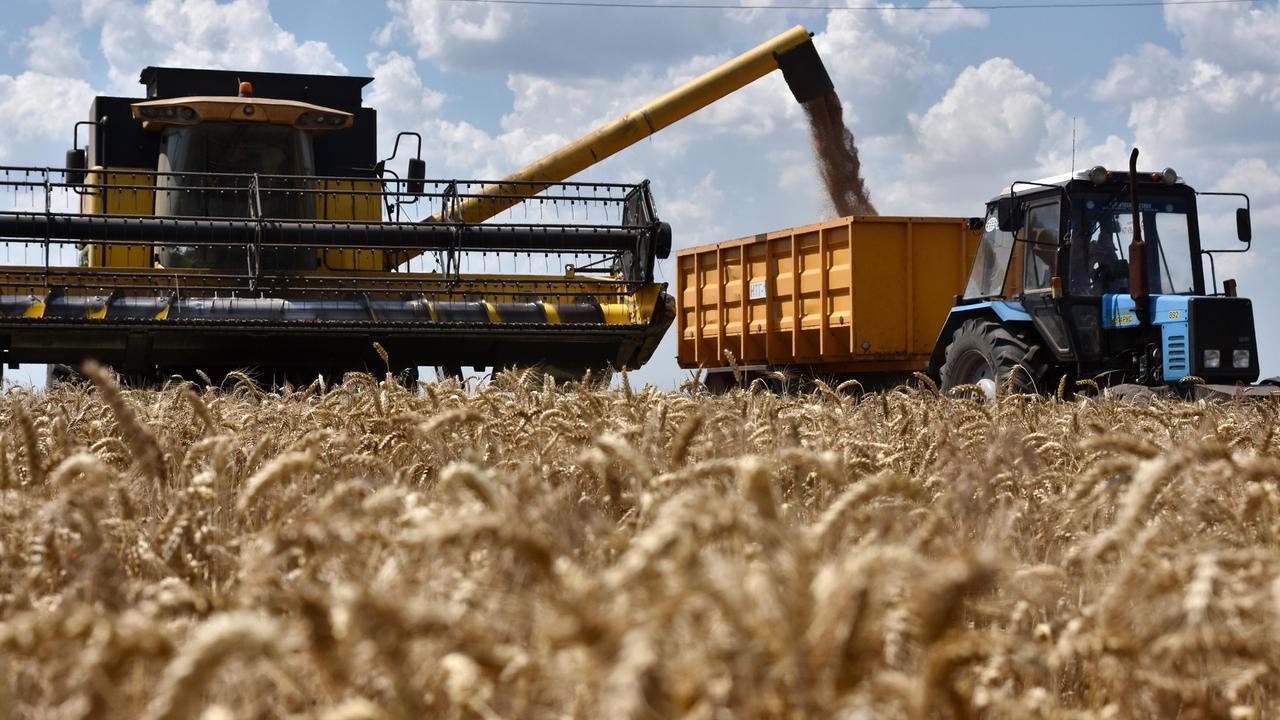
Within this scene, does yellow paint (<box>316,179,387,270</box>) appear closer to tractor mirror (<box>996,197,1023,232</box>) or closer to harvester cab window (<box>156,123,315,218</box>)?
harvester cab window (<box>156,123,315,218</box>)

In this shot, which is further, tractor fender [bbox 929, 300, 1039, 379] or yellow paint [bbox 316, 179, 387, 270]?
yellow paint [bbox 316, 179, 387, 270]

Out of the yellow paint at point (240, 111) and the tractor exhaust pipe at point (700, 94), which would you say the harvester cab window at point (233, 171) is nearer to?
Result: the yellow paint at point (240, 111)

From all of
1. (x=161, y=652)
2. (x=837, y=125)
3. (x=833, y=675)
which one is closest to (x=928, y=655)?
(x=833, y=675)

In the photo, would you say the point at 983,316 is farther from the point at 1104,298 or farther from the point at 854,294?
the point at 854,294

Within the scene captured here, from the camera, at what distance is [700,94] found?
16344mm

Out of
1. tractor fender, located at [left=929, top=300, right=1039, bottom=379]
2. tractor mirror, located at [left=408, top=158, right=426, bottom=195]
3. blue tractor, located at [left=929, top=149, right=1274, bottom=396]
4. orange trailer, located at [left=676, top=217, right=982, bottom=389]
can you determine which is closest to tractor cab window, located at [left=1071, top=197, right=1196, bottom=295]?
blue tractor, located at [left=929, top=149, right=1274, bottom=396]

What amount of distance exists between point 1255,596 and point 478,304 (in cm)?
917

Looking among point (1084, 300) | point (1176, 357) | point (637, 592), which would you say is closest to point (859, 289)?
point (1084, 300)

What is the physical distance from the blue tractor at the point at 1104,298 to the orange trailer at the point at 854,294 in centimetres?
259

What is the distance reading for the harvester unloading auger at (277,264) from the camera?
9.92 meters

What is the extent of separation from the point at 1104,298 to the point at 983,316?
1.07 metres

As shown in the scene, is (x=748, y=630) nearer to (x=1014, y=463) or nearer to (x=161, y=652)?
(x=161, y=652)

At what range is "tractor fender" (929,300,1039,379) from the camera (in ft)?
33.5

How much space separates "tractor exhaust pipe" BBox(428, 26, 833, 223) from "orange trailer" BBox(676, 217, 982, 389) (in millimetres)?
2026
